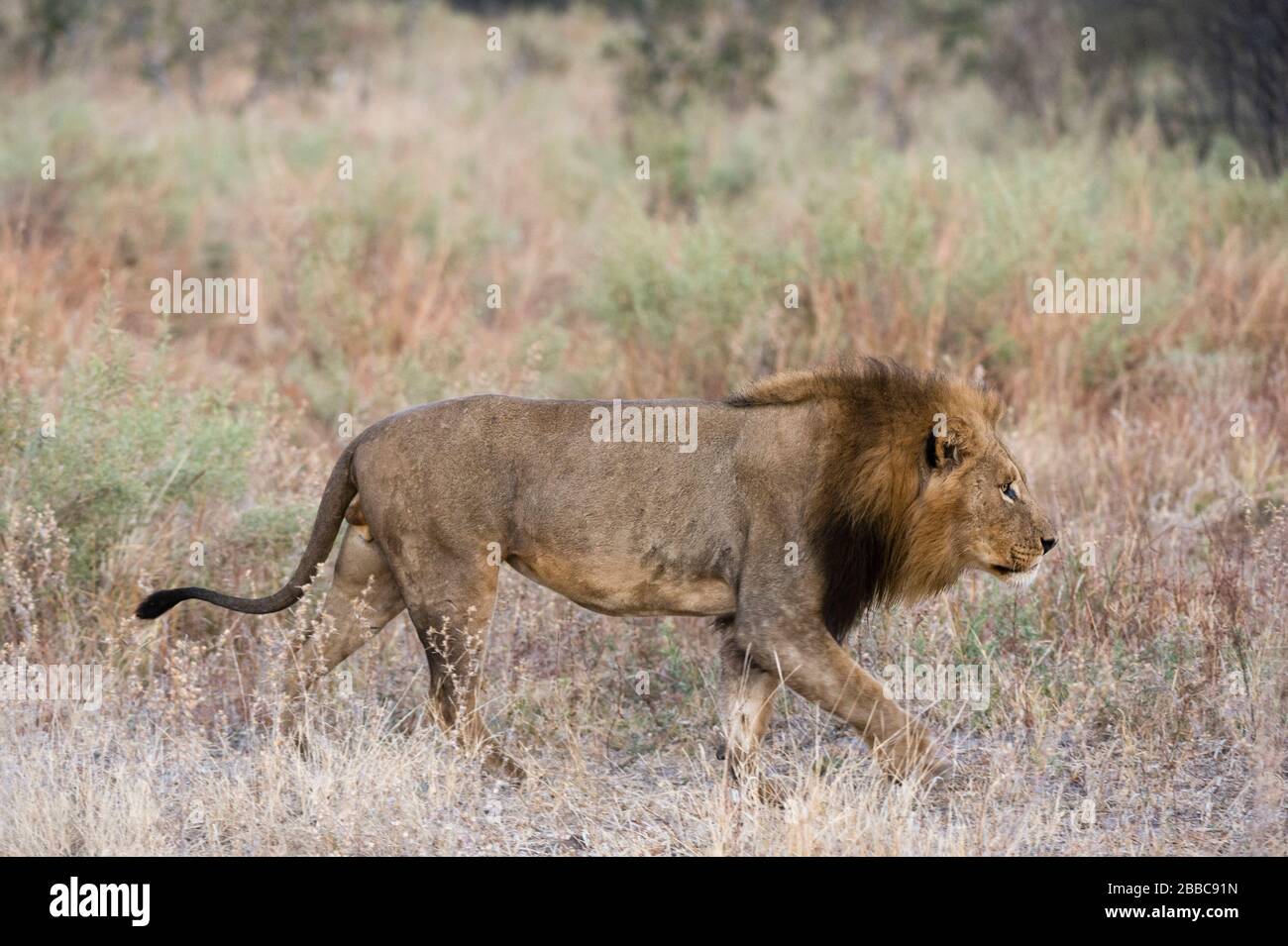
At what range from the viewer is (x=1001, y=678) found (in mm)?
5926

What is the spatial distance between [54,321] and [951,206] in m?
5.77

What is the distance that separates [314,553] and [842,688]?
1.89m

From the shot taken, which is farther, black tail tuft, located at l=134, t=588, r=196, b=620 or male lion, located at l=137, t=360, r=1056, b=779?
black tail tuft, located at l=134, t=588, r=196, b=620

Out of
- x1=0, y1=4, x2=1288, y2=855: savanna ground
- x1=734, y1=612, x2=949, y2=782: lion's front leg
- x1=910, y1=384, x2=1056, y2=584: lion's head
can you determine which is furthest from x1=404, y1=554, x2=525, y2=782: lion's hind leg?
x1=910, y1=384, x2=1056, y2=584: lion's head

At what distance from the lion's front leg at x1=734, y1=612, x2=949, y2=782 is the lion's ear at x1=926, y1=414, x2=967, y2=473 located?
0.67m

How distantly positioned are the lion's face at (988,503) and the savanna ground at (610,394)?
79cm

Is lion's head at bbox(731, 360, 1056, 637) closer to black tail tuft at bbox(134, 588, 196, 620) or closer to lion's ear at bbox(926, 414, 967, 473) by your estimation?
lion's ear at bbox(926, 414, 967, 473)

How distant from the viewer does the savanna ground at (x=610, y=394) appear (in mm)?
5172

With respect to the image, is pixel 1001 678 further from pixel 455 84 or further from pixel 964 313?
pixel 455 84

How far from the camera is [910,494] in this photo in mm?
5328

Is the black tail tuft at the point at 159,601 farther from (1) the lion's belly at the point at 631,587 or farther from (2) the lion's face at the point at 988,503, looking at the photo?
(2) the lion's face at the point at 988,503

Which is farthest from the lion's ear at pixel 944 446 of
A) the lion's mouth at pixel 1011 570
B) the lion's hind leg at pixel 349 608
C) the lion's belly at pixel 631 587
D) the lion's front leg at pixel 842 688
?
the lion's hind leg at pixel 349 608

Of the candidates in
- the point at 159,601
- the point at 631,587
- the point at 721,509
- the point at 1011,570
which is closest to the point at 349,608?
the point at 159,601

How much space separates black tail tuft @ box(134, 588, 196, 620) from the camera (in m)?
5.38
